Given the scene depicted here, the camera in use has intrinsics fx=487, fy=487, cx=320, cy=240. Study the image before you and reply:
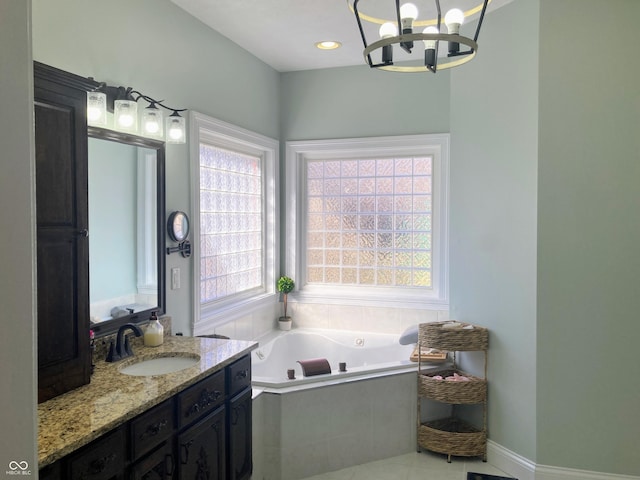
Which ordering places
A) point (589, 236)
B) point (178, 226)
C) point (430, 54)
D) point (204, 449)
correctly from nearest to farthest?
point (430, 54), point (204, 449), point (589, 236), point (178, 226)

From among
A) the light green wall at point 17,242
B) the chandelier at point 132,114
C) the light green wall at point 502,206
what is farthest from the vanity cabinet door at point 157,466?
the light green wall at point 502,206

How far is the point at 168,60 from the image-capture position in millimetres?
2834

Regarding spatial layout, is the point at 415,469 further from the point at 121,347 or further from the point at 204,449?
the point at 121,347

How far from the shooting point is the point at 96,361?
2.18 meters

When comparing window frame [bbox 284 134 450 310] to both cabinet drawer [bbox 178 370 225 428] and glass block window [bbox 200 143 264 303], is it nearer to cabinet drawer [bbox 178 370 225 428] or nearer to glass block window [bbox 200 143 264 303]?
glass block window [bbox 200 143 264 303]

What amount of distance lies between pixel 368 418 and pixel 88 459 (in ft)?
6.51

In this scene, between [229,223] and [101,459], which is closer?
[101,459]

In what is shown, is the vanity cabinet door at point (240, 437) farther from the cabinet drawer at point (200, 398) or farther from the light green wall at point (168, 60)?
the light green wall at point (168, 60)

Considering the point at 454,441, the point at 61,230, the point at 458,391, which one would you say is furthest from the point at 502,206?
the point at 61,230

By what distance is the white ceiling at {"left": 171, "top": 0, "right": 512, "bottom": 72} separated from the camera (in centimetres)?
294

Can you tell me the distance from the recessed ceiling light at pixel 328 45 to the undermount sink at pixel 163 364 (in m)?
2.48

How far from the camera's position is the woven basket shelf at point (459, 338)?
303cm

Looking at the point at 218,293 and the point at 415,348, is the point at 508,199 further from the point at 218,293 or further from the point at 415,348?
the point at 218,293

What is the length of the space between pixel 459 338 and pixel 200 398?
1.69 metres
